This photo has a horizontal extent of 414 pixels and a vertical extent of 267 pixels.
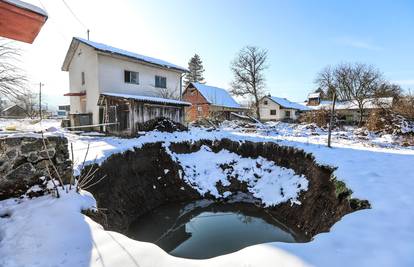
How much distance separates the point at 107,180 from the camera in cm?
819

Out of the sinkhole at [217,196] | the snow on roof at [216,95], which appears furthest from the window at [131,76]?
the snow on roof at [216,95]

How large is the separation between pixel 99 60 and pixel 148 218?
36.9ft

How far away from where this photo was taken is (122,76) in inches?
655

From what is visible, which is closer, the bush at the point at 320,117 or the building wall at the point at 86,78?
the building wall at the point at 86,78

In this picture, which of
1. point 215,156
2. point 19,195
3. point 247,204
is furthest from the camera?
point 215,156

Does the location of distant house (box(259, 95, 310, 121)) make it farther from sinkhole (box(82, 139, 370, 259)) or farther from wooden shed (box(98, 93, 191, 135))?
sinkhole (box(82, 139, 370, 259))

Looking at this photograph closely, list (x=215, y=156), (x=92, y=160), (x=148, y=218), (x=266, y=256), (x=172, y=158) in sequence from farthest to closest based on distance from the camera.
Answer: (x=215, y=156) → (x=172, y=158) → (x=148, y=218) → (x=92, y=160) → (x=266, y=256)

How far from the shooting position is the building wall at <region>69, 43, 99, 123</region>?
1586cm

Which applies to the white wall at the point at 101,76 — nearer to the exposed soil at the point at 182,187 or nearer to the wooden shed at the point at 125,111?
the wooden shed at the point at 125,111

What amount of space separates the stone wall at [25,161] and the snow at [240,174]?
24.3 ft

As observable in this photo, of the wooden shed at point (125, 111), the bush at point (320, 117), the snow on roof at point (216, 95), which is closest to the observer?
the wooden shed at point (125, 111)

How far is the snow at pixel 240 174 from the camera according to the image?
10.3 meters

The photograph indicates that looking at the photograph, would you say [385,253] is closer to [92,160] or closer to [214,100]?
[92,160]

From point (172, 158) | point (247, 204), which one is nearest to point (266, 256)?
point (247, 204)
